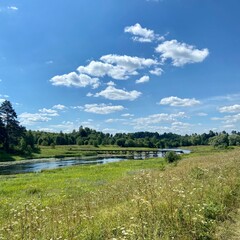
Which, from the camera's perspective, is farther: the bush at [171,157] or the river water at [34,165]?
the river water at [34,165]

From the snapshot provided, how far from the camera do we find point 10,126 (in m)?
88.9

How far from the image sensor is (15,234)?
595cm

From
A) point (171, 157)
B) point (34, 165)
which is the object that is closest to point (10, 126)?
point (34, 165)

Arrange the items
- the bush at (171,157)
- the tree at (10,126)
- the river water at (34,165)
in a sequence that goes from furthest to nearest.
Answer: the tree at (10,126) < the river water at (34,165) < the bush at (171,157)

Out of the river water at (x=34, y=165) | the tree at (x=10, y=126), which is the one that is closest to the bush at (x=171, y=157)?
the river water at (x=34, y=165)

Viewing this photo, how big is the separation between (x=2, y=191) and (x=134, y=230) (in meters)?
19.6

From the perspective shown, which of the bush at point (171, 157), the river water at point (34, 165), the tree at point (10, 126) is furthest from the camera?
the tree at point (10, 126)

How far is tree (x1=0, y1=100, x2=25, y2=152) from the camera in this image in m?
86.6

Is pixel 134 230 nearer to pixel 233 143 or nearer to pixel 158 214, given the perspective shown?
pixel 158 214

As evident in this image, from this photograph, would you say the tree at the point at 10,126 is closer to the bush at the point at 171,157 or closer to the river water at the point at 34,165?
the river water at the point at 34,165

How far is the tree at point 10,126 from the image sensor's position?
284ft

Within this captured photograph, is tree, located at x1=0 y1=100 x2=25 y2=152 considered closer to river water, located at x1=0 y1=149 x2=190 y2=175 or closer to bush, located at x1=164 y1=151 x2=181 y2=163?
river water, located at x1=0 y1=149 x2=190 y2=175

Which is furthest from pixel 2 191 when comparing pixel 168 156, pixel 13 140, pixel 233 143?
pixel 233 143

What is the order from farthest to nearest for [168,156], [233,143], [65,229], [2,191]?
1. [233,143]
2. [168,156]
3. [2,191]
4. [65,229]
